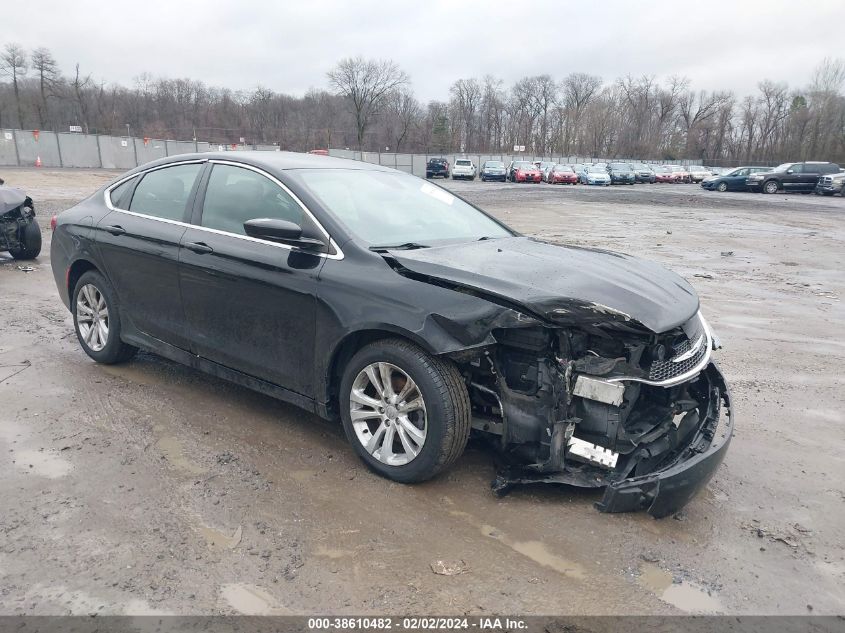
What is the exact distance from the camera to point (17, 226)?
9172mm

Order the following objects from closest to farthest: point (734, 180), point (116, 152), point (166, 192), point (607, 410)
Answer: point (607, 410)
point (166, 192)
point (734, 180)
point (116, 152)

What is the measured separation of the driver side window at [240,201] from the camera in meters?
3.88

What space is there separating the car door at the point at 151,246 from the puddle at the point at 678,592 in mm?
3235

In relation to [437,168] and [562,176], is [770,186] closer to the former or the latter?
[562,176]

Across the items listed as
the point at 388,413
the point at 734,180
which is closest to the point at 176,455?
the point at 388,413

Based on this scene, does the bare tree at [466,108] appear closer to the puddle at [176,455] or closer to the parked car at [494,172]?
the parked car at [494,172]

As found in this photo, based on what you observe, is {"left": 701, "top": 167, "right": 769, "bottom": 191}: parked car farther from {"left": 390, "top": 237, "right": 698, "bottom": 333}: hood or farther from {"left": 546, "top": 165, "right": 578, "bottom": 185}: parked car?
{"left": 390, "top": 237, "right": 698, "bottom": 333}: hood

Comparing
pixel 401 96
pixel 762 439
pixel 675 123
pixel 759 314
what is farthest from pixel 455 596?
pixel 675 123

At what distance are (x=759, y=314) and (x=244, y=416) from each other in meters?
6.23

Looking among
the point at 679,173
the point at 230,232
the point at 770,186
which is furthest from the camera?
the point at 679,173

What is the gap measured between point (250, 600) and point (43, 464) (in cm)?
183

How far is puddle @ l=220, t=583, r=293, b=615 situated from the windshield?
1.93 m

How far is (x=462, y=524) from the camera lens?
3111 millimetres

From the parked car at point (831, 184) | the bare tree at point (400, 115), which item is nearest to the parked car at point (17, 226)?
the parked car at point (831, 184)
